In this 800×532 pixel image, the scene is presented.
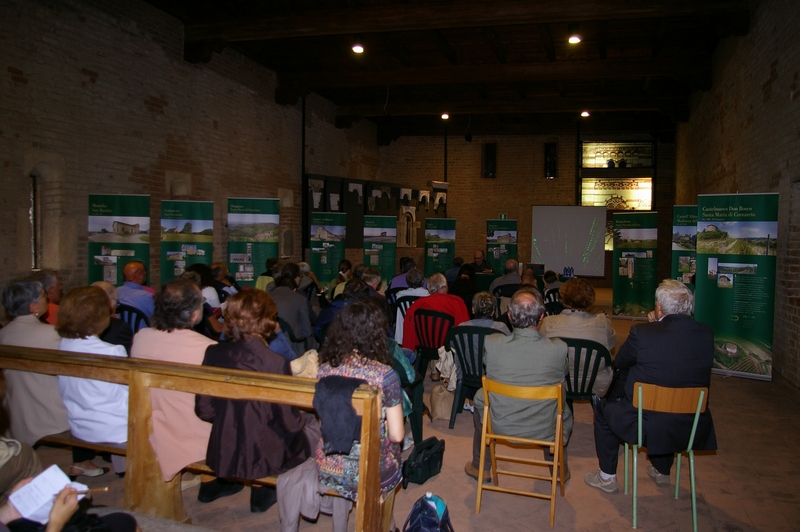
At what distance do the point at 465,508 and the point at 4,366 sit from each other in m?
2.42

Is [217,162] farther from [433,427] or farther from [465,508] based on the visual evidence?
[465,508]

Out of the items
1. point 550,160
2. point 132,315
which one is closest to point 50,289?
point 132,315

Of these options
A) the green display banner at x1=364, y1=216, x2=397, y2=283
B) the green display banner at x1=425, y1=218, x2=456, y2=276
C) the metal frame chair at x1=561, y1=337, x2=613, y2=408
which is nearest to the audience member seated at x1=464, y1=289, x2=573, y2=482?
the metal frame chair at x1=561, y1=337, x2=613, y2=408

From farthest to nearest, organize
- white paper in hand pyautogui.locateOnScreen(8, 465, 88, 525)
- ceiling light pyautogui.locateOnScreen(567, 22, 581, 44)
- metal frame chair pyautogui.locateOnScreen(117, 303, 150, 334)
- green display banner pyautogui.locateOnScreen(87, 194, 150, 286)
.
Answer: ceiling light pyautogui.locateOnScreen(567, 22, 581, 44) < green display banner pyautogui.locateOnScreen(87, 194, 150, 286) < metal frame chair pyautogui.locateOnScreen(117, 303, 150, 334) < white paper in hand pyautogui.locateOnScreen(8, 465, 88, 525)

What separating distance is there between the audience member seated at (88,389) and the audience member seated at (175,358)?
223 mm

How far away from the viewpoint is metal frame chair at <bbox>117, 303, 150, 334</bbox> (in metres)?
4.72

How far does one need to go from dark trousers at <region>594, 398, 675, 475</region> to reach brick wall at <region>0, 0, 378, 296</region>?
6055 mm

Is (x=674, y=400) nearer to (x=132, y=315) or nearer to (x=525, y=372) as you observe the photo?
(x=525, y=372)

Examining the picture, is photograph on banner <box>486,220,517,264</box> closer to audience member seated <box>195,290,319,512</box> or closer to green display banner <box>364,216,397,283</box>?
green display banner <box>364,216,397,283</box>

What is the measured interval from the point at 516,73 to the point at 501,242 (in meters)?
3.85

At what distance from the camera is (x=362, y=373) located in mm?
2342

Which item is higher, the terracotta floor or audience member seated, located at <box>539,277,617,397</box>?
audience member seated, located at <box>539,277,617,397</box>

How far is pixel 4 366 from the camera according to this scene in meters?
2.74

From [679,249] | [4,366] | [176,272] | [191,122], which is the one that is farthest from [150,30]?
[679,249]
